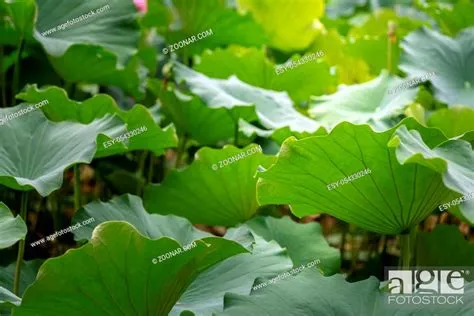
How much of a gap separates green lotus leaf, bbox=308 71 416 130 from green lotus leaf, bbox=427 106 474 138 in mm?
80

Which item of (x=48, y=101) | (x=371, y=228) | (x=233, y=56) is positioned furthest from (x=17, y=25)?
(x=371, y=228)

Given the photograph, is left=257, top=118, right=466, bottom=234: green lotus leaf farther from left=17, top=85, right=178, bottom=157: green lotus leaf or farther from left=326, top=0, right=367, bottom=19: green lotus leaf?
left=326, top=0, right=367, bottom=19: green lotus leaf

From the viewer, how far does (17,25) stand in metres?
1.76

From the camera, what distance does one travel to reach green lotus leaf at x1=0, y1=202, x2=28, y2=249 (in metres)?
1.12

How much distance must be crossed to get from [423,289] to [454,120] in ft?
2.04

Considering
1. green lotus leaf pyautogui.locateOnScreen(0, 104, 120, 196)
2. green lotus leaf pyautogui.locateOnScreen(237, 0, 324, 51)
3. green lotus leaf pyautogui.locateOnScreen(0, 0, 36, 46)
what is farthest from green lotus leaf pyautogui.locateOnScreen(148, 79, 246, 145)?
green lotus leaf pyautogui.locateOnScreen(237, 0, 324, 51)

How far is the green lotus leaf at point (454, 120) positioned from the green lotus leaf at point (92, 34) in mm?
646

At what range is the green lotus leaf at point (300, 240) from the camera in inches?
59.9

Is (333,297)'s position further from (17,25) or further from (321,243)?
(17,25)

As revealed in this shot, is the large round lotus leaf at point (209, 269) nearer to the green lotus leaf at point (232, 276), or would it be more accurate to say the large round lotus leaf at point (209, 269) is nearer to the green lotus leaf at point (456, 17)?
the green lotus leaf at point (232, 276)

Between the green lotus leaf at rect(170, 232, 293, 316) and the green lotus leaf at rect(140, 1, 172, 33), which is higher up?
the green lotus leaf at rect(170, 232, 293, 316)

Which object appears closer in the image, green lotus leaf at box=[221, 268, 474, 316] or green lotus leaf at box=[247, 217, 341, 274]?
green lotus leaf at box=[221, 268, 474, 316]

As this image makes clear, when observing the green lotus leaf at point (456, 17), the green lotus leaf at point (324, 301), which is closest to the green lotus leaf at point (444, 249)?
the green lotus leaf at point (324, 301)

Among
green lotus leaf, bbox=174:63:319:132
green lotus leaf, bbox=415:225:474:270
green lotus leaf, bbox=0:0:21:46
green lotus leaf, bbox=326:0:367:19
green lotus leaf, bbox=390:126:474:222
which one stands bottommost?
green lotus leaf, bbox=326:0:367:19
